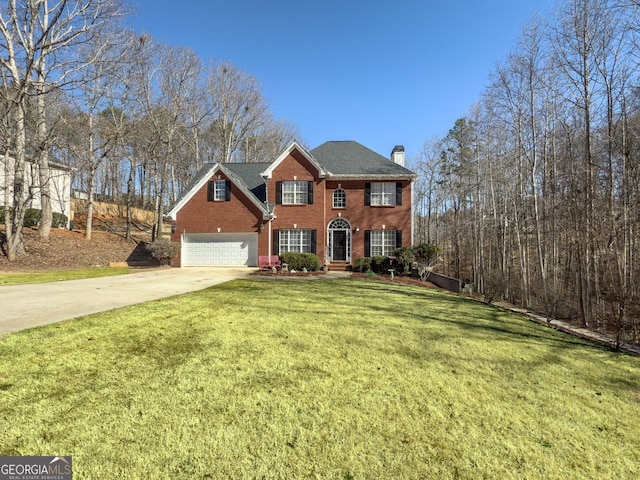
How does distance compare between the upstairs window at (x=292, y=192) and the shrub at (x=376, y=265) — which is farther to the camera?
the upstairs window at (x=292, y=192)

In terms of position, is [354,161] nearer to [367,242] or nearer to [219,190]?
[367,242]

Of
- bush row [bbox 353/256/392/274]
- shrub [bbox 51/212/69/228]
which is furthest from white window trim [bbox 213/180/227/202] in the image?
shrub [bbox 51/212/69/228]

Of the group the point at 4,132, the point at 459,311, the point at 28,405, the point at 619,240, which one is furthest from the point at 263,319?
the point at 4,132

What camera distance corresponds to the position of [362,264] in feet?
57.9

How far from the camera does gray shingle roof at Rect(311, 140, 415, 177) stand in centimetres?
1892

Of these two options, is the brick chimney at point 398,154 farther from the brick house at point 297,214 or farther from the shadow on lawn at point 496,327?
the shadow on lawn at point 496,327

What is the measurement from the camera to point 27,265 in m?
14.5

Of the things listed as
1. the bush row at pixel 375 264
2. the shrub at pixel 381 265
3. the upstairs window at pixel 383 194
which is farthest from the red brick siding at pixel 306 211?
the shrub at pixel 381 265

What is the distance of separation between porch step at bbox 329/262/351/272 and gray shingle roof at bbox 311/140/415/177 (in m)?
5.78

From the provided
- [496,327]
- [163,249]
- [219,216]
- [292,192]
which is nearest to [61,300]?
[496,327]

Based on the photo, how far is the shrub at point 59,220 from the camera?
21344 millimetres

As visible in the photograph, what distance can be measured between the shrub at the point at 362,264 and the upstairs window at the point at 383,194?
12.1ft

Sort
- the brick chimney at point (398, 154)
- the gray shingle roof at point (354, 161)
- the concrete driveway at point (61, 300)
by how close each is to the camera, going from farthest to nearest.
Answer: the brick chimney at point (398, 154)
the gray shingle roof at point (354, 161)
the concrete driveway at point (61, 300)

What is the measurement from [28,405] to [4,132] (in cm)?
1961
